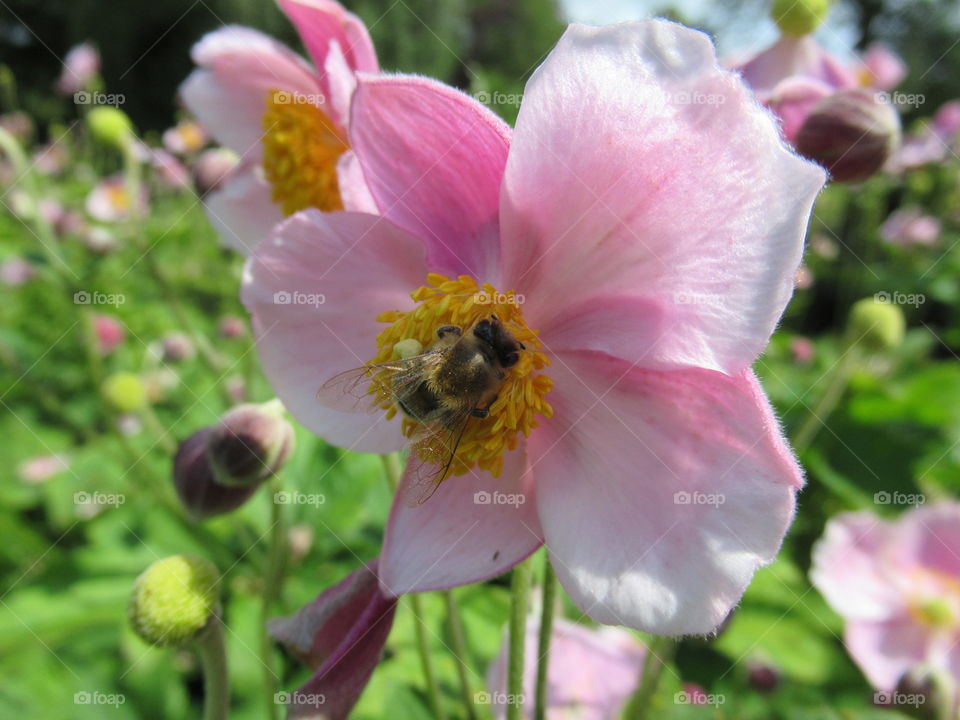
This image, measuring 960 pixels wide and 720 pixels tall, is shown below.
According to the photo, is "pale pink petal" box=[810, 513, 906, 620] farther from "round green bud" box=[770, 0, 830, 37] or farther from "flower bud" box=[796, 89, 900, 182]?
"round green bud" box=[770, 0, 830, 37]

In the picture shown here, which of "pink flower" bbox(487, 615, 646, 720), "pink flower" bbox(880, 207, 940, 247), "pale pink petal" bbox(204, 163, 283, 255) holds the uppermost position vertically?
"pale pink petal" bbox(204, 163, 283, 255)

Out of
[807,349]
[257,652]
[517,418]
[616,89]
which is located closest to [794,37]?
[616,89]

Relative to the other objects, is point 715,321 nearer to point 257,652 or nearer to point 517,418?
point 517,418

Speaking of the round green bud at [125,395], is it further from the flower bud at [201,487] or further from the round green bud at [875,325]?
the round green bud at [875,325]

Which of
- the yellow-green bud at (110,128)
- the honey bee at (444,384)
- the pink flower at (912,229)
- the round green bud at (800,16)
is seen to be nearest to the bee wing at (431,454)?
the honey bee at (444,384)

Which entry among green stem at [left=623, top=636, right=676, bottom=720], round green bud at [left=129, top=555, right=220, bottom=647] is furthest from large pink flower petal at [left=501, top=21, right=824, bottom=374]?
round green bud at [left=129, top=555, right=220, bottom=647]

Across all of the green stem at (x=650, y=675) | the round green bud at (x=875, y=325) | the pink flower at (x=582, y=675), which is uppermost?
the green stem at (x=650, y=675)

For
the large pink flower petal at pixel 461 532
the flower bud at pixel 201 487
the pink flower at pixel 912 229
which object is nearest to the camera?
the large pink flower petal at pixel 461 532
